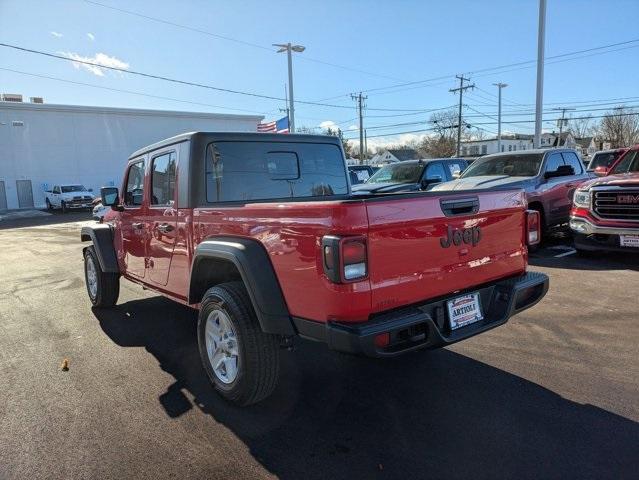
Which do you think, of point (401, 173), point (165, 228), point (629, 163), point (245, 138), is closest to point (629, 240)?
point (629, 163)

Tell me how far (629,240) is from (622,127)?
6402 cm

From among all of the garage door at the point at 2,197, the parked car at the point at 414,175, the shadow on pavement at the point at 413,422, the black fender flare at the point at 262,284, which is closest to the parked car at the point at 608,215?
the parked car at the point at 414,175

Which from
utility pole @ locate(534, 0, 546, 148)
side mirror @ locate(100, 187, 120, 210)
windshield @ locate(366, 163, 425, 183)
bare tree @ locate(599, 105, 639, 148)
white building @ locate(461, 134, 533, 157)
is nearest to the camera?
side mirror @ locate(100, 187, 120, 210)

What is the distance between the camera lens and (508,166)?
32.6ft

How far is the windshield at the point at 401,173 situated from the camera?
12236 mm

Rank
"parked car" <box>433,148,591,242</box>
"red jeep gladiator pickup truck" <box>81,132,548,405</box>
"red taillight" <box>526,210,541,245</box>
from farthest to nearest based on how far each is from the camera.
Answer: "parked car" <box>433,148,591,242</box> < "red taillight" <box>526,210,541,245</box> < "red jeep gladiator pickup truck" <box>81,132,548,405</box>

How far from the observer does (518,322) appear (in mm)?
5020

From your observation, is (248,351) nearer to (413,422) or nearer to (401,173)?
(413,422)

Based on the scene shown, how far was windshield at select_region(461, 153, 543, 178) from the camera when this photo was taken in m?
9.53

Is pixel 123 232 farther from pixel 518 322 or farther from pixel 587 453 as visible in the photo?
pixel 587 453

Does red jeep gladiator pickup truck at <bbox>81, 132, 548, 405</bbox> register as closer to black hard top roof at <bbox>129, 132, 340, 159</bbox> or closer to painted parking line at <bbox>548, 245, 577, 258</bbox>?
black hard top roof at <bbox>129, 132, 340, 159</bbox>

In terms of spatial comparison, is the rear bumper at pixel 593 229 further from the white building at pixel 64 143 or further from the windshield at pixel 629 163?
the white building at pixel 64 143

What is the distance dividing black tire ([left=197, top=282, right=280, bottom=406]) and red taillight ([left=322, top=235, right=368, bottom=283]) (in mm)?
866

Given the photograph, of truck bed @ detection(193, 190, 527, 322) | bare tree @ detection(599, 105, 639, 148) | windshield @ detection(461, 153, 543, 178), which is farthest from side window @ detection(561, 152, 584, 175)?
bare tree @ detection(599, 105, 639, 148)
